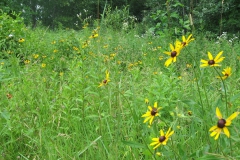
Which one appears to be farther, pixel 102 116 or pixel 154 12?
pixel 154 12

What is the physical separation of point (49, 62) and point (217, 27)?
540 centimetres

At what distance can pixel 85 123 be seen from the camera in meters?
1.68

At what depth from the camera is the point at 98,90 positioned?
6.25 ft

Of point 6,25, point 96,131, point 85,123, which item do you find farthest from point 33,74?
point 6,25

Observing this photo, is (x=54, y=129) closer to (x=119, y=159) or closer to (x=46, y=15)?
(x=119, y=159)

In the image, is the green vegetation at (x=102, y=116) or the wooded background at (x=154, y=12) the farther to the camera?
the wooded background at (x=154, y=12)

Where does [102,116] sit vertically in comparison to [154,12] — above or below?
below

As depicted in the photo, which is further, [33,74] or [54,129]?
[33,74]

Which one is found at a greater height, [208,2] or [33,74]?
[208,2]

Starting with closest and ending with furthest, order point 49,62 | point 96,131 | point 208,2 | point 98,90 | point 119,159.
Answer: point 119,159
point 96,131
point 98,90
point 49,62
point 208,2

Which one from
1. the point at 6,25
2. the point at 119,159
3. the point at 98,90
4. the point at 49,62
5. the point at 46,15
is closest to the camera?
the point at 119,159

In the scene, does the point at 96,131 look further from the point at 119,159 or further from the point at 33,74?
the point at 33,74

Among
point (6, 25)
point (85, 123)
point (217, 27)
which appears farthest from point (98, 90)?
point (217, 27)

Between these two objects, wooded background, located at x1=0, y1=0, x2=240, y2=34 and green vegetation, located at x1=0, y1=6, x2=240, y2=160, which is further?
wooded background, located at x1=0, y1=0, x2=240, y2=34
